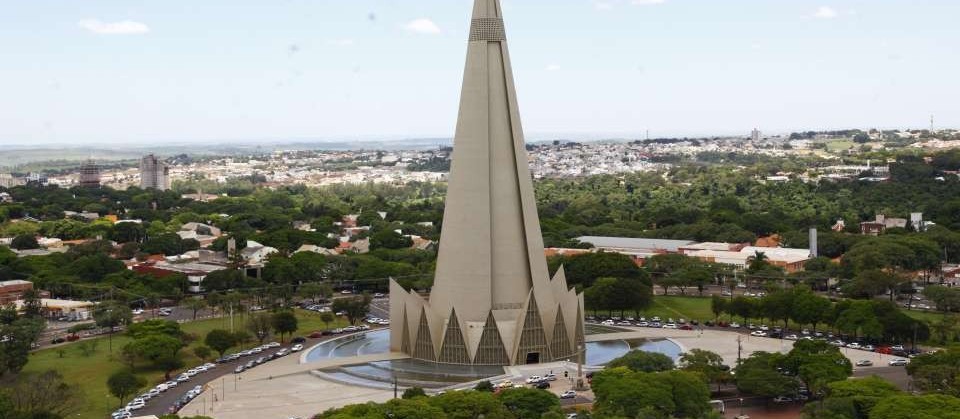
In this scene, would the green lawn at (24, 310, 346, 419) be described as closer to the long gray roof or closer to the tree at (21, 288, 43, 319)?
the tree at (21, 288, 43, 319)

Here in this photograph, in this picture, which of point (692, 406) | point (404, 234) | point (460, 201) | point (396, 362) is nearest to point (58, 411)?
point (396, 362)

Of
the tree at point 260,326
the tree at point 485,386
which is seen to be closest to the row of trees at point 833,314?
the tree at point 485,386

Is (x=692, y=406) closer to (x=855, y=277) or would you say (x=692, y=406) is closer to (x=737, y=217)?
(x=855, y=277)

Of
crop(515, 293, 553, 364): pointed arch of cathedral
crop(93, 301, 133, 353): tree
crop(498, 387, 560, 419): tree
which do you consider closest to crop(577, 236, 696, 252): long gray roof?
crop(93, 301, 133, 353): tree

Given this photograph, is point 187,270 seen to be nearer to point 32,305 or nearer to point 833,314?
point 32,305

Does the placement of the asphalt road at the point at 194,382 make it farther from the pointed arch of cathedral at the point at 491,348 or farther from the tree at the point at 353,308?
the pointed arch of cathedral at the point at 491,348
